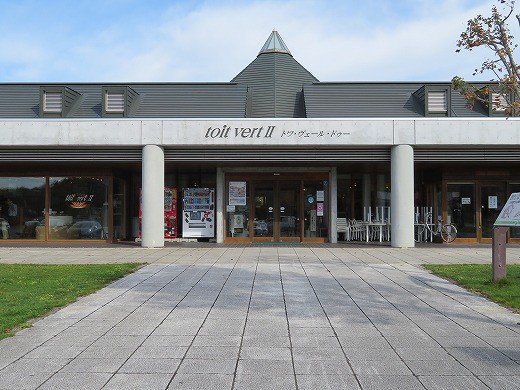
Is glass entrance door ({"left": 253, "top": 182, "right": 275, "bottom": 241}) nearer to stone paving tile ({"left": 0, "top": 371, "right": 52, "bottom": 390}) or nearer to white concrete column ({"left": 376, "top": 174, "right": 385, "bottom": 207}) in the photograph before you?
white concrete column ({"left": 376, "top": 174, "right": 385, "bottom": 207})

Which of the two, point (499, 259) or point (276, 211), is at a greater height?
point (276, 211)

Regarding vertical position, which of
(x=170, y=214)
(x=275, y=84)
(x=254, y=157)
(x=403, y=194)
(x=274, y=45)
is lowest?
(x=170, y=214)

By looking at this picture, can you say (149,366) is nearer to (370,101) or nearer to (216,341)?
(216,341)

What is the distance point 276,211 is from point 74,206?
26.8 ft

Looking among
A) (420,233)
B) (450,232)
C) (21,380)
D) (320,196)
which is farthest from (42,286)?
(420,233)

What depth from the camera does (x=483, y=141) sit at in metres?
17.5

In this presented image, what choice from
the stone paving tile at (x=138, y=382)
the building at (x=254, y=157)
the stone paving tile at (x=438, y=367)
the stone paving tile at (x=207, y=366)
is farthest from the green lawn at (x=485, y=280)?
the building at (x=254, y=157)

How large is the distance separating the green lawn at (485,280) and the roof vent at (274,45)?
60.6ft

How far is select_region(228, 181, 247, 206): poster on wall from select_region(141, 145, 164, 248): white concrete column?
3430mm

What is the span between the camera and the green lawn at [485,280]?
8555mm

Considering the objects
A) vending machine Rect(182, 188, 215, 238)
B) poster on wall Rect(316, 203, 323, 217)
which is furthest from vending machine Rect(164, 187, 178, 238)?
poster on wall Rect(316, 203, 323, 217)

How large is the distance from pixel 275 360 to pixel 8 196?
1875 centimetres

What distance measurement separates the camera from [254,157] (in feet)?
60.3

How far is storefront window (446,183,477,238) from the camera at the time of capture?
20.4 meters
